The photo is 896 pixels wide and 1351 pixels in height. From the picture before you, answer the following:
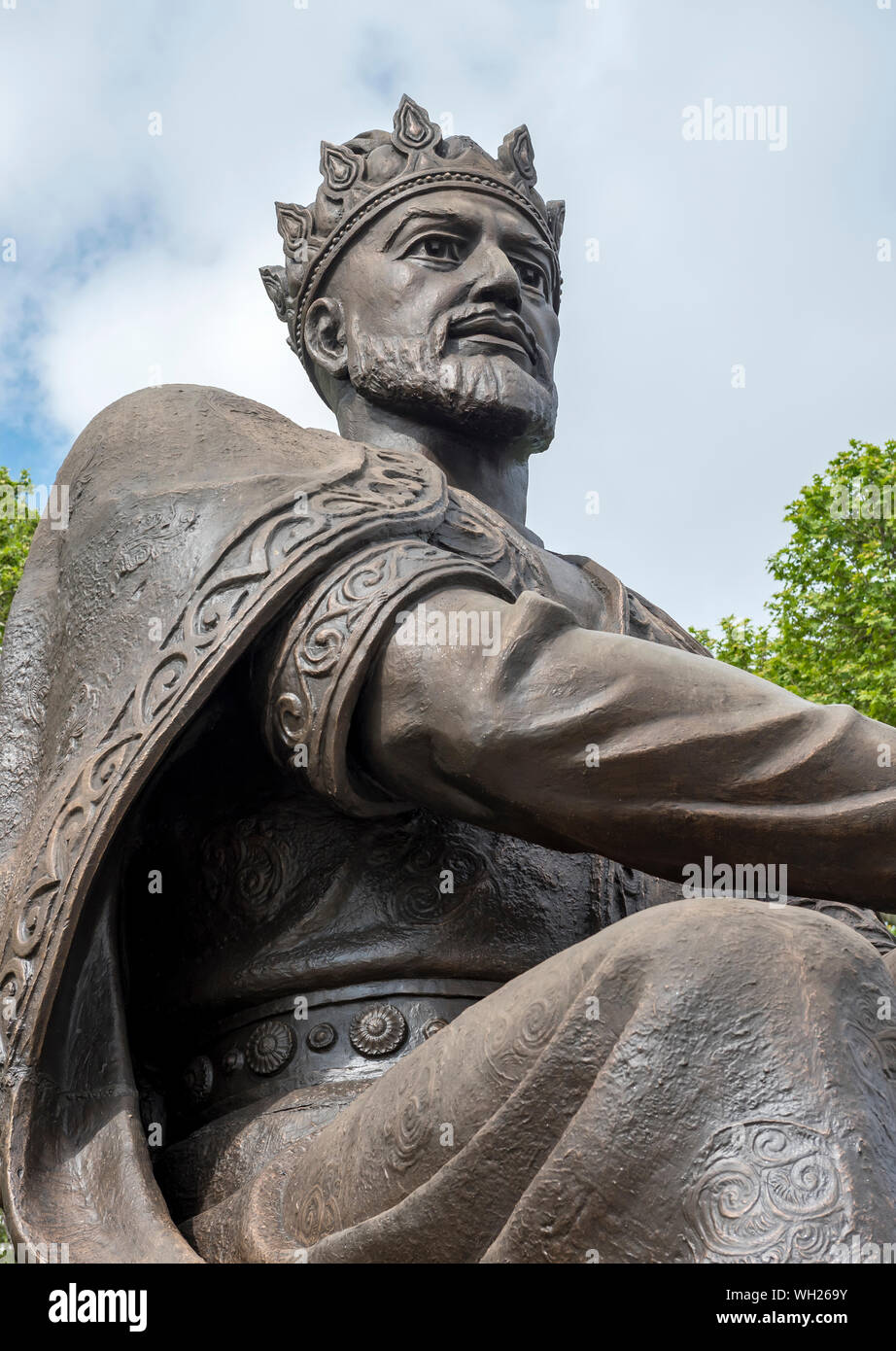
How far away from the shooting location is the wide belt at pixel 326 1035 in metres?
3.95

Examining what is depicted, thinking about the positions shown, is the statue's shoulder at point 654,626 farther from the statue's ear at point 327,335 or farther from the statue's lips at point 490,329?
the statue's ear at point 327,335

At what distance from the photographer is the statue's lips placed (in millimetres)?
5133

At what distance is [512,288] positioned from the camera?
515cm

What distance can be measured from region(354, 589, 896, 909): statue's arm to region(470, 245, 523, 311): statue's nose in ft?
5.75

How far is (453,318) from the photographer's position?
513 cm

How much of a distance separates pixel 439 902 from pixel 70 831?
879 millimetres

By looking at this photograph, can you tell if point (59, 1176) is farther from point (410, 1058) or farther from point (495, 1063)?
point (495, 1063)

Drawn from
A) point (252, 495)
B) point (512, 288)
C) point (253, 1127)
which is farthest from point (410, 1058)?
point (512, 288)

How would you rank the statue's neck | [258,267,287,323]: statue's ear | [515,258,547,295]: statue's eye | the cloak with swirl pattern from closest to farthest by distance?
the cloak with swirl pattern
the statue's neck
[515,258,547,295]: statue's eye
[258,267,287,323]: statue's ear

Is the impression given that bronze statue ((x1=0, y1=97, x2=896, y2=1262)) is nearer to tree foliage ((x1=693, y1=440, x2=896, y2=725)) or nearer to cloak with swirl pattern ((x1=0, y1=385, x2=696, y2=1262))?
cloak with swirl pattern ((x1=0, y1=385, x2=696, y2=1262))

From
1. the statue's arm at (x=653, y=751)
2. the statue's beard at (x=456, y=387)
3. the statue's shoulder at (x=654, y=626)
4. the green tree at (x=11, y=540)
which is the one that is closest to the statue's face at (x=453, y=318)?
the statue's beard at (x=456, y=387)

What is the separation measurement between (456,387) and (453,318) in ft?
0.72

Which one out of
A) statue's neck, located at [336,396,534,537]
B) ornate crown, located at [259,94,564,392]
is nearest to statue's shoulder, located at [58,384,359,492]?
statue's neck, located at [336,396,534,537]

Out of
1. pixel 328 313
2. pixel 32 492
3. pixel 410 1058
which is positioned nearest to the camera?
pixel 410 1058
